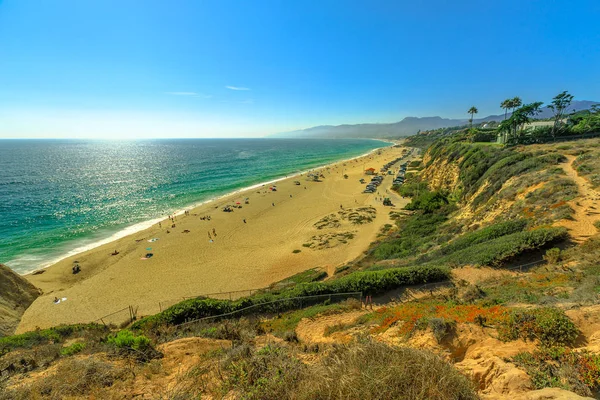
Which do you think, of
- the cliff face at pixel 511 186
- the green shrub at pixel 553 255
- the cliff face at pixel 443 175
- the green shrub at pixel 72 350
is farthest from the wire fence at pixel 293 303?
the cliff face at pixel 443 175

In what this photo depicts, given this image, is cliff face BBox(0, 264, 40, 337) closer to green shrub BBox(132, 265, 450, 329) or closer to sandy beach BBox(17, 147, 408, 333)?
sandy beach BBox(17, 147, 408, 333)

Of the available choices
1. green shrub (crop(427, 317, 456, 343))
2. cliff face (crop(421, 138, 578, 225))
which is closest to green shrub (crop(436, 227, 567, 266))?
cliff face (crop(421, 138, 578, 225))

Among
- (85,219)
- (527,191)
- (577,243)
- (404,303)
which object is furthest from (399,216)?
(85,219)

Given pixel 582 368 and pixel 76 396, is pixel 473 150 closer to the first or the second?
pixel 582 368

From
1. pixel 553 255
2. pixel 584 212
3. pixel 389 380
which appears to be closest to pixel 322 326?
pixel 389 380

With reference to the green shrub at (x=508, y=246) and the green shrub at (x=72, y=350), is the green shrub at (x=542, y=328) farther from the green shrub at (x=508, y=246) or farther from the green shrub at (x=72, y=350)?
the green shrub at (x=72, y=350)

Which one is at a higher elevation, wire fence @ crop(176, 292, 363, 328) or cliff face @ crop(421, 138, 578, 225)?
cliff face @ crop(421, 138, 578, 225)
